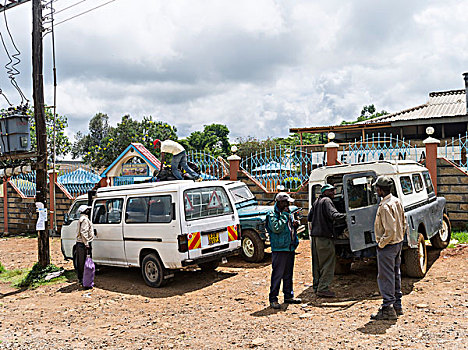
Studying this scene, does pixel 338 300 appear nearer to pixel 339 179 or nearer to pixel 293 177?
pixel 339 179

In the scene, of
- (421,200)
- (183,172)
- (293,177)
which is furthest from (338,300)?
(293,177)

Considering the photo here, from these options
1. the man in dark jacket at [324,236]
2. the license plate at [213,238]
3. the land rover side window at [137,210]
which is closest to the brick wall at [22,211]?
the land rover side window at [137,210]

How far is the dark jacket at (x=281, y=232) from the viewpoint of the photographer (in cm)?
672

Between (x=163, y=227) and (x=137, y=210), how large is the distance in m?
0.91

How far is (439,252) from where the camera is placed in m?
9.05

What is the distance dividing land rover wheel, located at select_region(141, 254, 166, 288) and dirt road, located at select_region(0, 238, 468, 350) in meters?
0.20

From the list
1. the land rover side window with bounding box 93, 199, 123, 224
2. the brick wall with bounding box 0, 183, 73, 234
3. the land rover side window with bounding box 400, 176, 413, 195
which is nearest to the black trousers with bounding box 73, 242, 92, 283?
the land rover side window with bounding box 93, 199, 123, 224

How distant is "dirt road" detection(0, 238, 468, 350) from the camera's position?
17.7 feet

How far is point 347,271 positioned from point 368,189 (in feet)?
6.21

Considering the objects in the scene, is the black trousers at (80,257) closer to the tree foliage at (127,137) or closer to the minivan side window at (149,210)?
the minivan side window at (149,210)

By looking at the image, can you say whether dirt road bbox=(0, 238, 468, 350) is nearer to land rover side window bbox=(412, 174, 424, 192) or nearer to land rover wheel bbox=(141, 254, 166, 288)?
land rover wheel bbox=(141, 254, 166, 288)

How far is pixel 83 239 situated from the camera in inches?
372

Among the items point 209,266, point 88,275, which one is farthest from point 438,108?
point 88,275

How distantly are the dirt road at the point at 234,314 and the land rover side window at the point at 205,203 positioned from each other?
1386 mm
